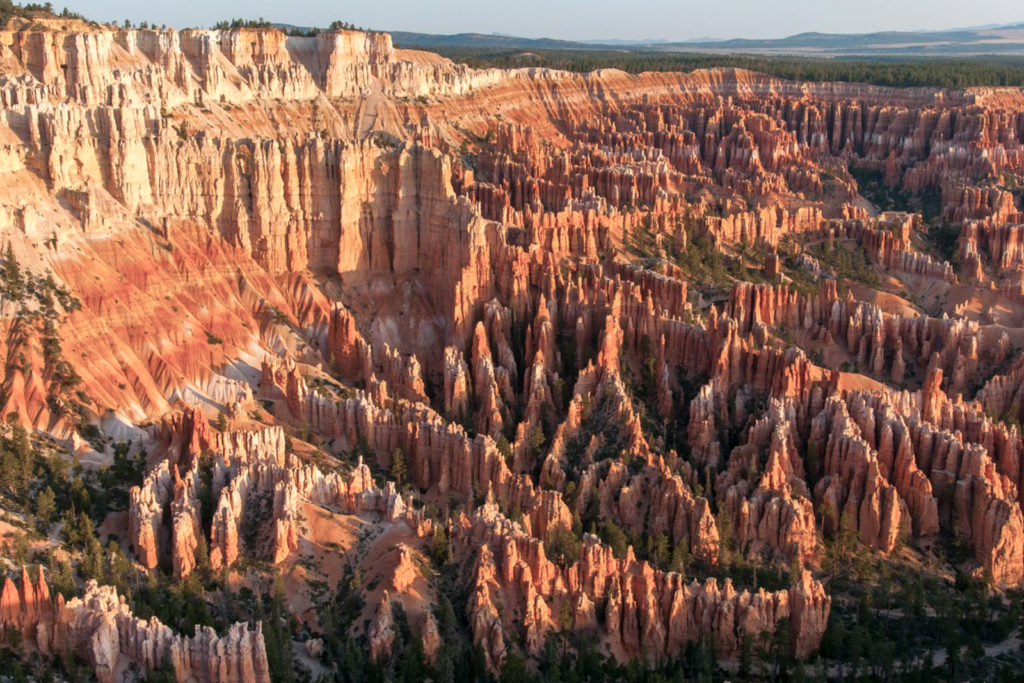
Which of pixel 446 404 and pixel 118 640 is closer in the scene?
pixel 118 640

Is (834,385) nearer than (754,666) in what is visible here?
No

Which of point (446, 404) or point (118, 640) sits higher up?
point (446, 404)

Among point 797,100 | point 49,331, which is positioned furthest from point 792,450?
point 797,100

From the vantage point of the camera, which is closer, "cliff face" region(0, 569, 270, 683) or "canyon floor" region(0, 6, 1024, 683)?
"cliff face" region(0, 569, 270, 683)

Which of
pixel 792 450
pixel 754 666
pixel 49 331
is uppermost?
pixel 49 331

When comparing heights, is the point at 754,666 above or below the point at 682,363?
below

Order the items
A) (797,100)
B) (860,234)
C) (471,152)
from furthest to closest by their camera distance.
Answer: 1. (797,100)
2. (471,152)
3. (860,234)

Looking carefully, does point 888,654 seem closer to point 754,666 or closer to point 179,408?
point 754,666

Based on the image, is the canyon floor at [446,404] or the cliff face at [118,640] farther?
the canyon floor at [446,404]
